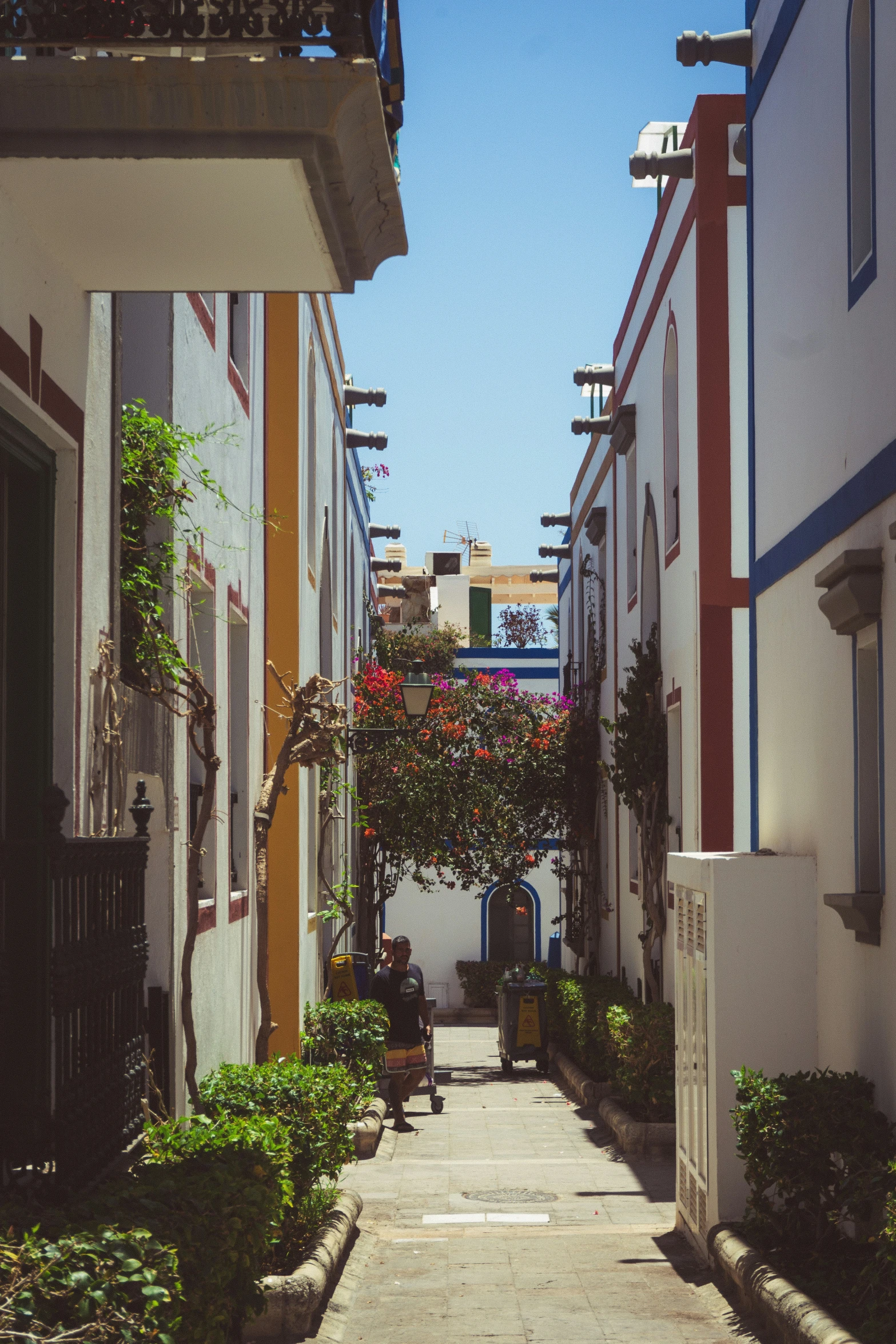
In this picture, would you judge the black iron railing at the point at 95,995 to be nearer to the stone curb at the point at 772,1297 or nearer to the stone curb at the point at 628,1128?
the stone curb at the point at 772,1297

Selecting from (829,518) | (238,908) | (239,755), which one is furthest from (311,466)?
(829,518)

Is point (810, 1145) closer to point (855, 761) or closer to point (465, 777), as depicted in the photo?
point (855, 761)

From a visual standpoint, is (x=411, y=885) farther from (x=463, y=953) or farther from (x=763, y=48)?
(x=763, y=48)

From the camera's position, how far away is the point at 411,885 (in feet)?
107

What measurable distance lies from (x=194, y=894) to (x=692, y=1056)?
2.99 m

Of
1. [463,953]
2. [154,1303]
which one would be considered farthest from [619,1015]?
[463,953]

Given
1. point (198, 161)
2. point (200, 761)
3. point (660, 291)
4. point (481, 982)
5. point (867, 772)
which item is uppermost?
point (660, 291)

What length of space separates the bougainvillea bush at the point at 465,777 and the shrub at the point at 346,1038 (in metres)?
9.13

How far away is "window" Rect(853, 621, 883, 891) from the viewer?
7.23 metres

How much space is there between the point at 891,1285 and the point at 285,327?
11292 millimetres

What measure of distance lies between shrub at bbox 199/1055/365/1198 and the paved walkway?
2.01 feet

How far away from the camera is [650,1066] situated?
13.5 metres

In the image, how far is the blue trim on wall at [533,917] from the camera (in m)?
32.5

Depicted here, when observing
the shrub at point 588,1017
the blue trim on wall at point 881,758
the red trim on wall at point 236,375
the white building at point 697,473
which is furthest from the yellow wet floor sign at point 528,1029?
the blue trim on wall at point 881,758
